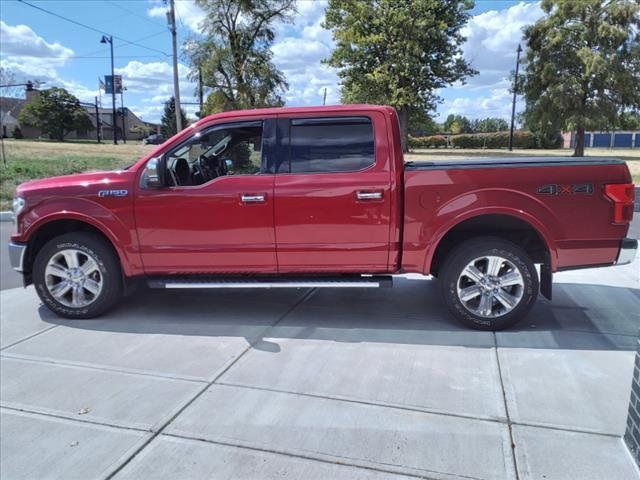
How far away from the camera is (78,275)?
5145 millimetres

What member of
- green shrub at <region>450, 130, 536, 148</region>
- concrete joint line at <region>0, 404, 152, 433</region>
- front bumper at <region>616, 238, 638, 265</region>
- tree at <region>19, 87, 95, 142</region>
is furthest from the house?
front bumper at <region>616, 238, 638, 265</region>

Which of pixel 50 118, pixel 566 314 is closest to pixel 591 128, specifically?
pixel 566 314

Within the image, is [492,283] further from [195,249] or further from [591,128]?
[591,128]

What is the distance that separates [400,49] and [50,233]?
3003 cm

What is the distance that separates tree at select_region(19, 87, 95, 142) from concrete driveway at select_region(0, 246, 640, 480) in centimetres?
7548

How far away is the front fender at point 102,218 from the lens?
495 centimetres

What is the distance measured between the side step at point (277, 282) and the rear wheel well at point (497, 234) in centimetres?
58

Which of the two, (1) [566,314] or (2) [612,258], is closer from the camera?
(2) [612,258]

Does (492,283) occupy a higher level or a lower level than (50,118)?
lower

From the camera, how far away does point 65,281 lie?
204 inches

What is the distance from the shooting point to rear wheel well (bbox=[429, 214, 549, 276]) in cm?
471

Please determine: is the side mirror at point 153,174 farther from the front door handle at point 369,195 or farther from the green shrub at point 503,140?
the green shrub at point 503,140

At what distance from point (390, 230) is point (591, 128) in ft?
96.5

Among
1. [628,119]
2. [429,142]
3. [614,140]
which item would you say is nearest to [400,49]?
[628,119]
